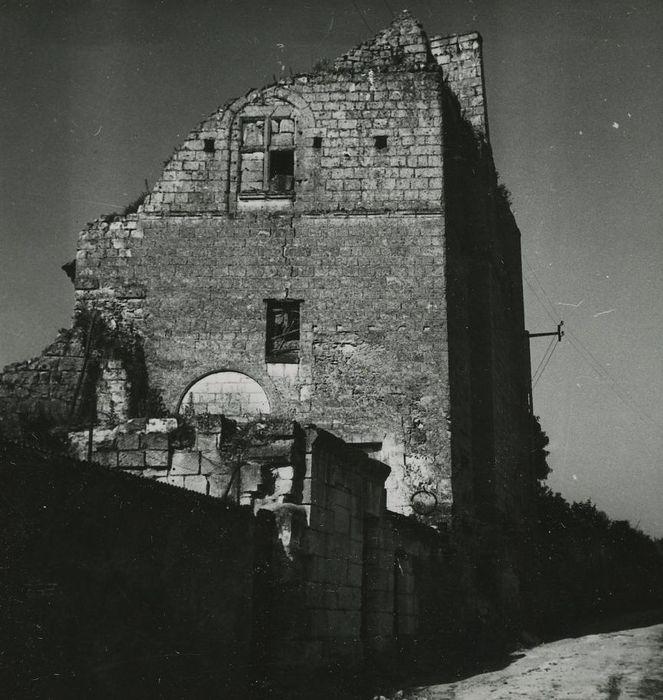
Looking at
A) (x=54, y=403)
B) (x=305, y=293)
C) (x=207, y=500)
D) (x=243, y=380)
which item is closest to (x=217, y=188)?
(x=305, y=293)

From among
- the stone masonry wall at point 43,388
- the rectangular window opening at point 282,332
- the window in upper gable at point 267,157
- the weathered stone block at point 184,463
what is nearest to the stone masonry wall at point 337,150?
the window in upper gable at point 267,157

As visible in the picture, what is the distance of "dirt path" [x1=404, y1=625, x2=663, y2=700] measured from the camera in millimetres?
7734

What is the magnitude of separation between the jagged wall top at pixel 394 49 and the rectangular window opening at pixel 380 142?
5.87 ft

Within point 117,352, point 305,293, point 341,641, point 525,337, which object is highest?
point 525,337

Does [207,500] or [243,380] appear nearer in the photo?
[207,500]

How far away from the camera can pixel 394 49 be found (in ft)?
56.1

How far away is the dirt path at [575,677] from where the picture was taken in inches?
305

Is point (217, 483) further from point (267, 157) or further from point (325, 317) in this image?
point (267, 157)

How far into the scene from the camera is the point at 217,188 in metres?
15.8

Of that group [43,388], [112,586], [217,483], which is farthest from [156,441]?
[43,388]

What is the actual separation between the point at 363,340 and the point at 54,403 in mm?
5292

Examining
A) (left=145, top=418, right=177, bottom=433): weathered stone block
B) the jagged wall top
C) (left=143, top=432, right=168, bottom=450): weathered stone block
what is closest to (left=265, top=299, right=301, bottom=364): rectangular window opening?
the jagged wall top

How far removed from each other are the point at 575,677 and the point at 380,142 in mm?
10254

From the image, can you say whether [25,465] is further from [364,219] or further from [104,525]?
[364,219]
